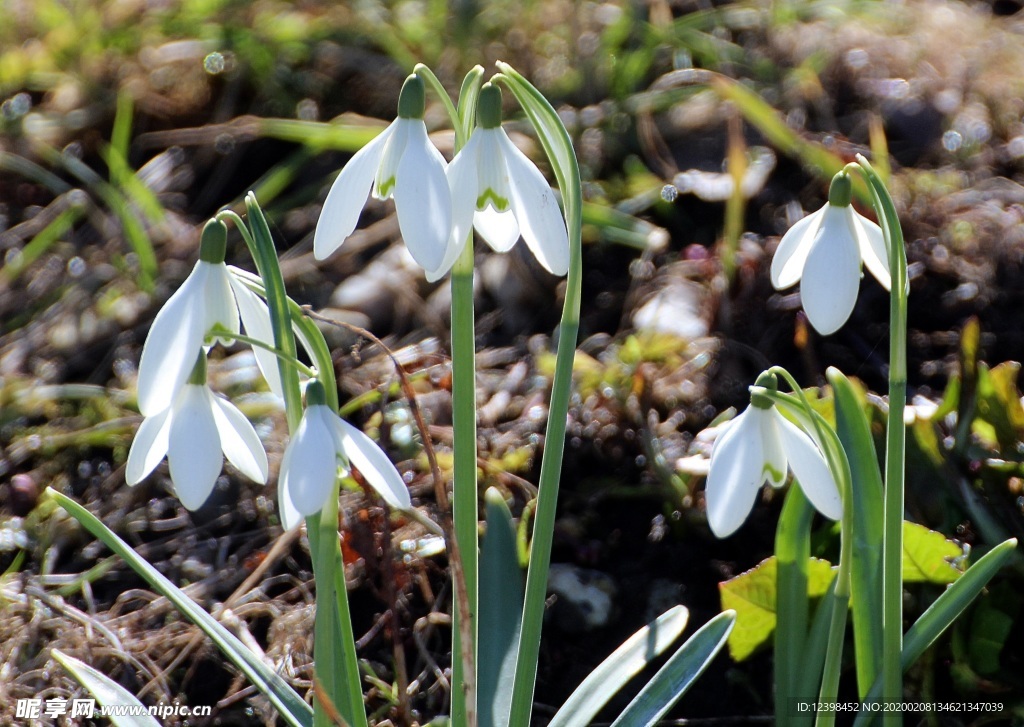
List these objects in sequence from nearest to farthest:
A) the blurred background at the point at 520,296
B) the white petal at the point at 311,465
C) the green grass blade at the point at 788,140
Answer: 1. the white petal at the point at 311,465
2. the blurred background at the point at 520,296
3. the green grass blade at the point at 788,140

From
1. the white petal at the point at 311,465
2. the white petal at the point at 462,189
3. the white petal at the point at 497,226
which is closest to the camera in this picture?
the white petal at the point at 311,465

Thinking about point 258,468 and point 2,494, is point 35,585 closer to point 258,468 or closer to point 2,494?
point 2,494

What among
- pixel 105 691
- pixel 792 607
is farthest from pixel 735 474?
pixel 105 691

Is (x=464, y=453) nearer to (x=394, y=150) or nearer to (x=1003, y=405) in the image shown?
(x=394, y=150)

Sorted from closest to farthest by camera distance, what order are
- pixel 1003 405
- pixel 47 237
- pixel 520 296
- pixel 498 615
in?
pixel 498 615
pixel 1003 405
pixel 520 296
pixel 47 237

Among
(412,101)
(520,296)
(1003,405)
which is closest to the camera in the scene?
(412,101)

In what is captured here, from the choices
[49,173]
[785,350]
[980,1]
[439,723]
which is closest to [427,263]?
[439,723]

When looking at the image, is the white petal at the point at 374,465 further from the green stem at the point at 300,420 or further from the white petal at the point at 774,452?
the white petal at the point at 774,452

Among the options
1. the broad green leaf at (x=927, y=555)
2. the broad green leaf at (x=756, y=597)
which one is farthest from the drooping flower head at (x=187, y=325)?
the broad green leaf at (x=927, y=555)
